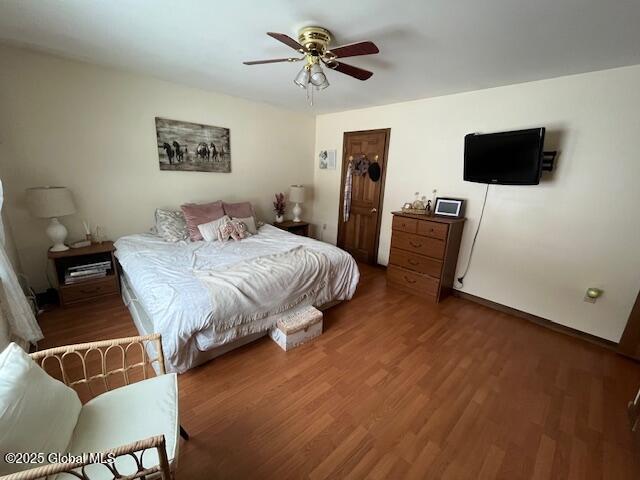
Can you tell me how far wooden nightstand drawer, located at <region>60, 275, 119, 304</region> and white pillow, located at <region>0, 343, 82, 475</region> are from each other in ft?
6.55

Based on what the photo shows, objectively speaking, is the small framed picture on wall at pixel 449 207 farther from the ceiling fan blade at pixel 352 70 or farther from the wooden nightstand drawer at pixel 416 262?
the ceiling fan blade at pixel 352 70

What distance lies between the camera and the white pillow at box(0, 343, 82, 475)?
29.9 inches

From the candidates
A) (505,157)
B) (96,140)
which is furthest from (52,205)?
(505,157)

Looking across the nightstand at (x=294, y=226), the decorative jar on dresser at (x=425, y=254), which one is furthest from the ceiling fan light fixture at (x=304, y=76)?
the nightstand at (x=294, y=226)

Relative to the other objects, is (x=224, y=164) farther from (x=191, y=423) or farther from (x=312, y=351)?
(x=191, y=423)

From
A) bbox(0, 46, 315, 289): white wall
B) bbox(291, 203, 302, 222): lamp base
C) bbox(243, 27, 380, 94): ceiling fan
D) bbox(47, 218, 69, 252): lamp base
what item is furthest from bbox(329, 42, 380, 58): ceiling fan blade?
bbox(47, 218, 69, 252): lamp base

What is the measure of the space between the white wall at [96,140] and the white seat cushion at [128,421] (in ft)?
7.95

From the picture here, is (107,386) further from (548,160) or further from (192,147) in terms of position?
(548,160)

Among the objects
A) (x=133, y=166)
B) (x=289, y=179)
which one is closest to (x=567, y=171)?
(x=289, y=179)

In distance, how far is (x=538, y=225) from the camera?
252cm

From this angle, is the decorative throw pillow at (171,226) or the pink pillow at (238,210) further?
the pink pillow at (238,210)

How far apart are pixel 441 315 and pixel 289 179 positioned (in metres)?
3.06

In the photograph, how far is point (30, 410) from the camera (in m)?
0.84

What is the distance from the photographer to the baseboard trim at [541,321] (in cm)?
230
